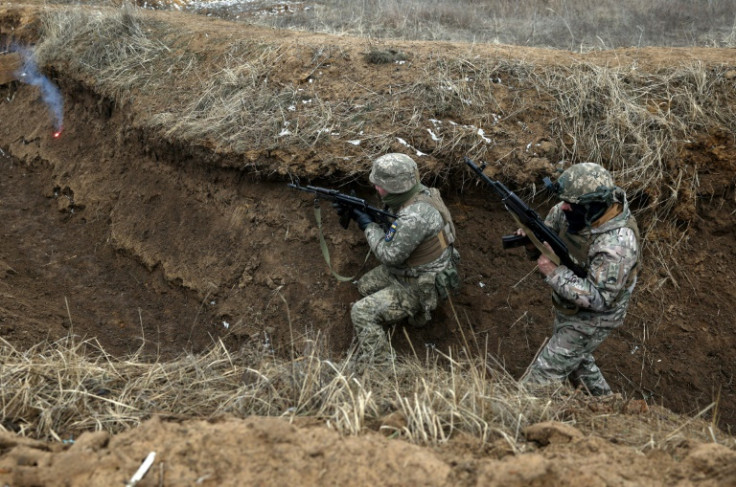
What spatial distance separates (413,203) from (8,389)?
2.98 meters

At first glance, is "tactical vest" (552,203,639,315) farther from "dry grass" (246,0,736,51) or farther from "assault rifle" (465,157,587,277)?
"dry grass" (246,0,736,51)

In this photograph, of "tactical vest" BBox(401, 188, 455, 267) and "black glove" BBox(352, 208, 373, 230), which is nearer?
"tactical vest" BBox(401, 188, 455, 267)

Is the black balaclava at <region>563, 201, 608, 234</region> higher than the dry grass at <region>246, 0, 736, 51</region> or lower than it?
lower

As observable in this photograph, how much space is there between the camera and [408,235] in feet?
16.0

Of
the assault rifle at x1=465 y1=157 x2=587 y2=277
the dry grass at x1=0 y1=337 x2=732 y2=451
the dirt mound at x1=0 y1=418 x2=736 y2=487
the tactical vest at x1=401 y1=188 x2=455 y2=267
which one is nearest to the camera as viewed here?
the dirt mound at x1=0 y1=418 x2=736 y2=487

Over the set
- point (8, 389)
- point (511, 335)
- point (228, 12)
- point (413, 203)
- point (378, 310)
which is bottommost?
point (511, 335)

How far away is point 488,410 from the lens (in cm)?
346

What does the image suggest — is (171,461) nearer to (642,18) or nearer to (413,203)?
(413,203)

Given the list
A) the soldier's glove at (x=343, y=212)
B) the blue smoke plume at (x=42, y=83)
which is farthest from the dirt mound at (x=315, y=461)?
the blue smoke plume at (x=42, y=83)

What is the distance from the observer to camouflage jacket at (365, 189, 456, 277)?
16.0 ft

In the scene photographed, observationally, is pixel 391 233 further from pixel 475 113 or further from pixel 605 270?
pixel 475 113

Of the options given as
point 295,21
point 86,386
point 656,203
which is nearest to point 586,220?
point 656,203

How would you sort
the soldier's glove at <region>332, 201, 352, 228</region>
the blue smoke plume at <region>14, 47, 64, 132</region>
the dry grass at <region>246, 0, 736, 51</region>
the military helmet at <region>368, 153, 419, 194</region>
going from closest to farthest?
the military helmet at <region>368, 153, 419, 194</region> < the soldier's glove at <region>332, 201, 352, 228</region> < the blue smoke plume at <region>14, 47, 64, 132</region> < the dry grass at <region>246, 0, 736, 51</region>

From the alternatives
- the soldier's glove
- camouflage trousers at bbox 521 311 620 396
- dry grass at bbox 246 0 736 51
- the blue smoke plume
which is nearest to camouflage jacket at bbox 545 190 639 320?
camouflage trousers at bbox 521 311 620 396
